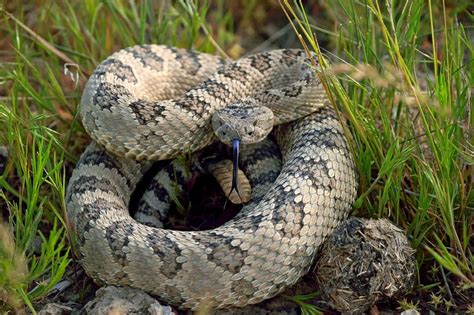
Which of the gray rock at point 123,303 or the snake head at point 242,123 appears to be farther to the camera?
the snake head at point 242,123

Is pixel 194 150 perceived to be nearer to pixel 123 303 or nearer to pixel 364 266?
pixel 123 303

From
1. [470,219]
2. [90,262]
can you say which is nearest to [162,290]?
[90,262]

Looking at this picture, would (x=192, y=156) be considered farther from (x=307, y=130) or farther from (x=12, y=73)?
(x=12, y=73)

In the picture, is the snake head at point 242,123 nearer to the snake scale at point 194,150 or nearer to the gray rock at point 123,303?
the snake scale at point 194,150

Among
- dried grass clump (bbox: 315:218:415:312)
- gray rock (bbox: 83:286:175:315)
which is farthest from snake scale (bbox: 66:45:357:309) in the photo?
dried grass clump (bbox: 315:218:415:312)

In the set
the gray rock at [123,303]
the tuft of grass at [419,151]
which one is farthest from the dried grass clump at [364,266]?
the gray rock at [123,303]
